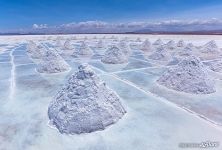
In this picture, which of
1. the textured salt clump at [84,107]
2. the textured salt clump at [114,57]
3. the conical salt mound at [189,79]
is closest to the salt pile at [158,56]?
the textured salt clump at [114,57]

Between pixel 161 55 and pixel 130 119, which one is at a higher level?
pixel 161 55

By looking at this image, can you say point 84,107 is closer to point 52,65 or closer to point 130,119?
point 130,119

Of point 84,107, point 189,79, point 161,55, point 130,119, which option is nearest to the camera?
point 84,107

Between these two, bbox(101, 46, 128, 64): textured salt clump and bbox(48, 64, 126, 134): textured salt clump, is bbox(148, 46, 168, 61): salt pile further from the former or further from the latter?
bbox(48, 64, 126, 134): textured salt clump

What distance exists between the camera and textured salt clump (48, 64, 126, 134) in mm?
5426

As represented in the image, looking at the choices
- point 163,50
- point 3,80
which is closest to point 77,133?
point 3,80

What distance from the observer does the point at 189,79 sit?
28.1 ft

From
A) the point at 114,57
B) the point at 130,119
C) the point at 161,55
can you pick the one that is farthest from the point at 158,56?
the point at 130,119

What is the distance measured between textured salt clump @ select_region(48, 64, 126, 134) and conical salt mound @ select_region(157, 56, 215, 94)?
3.25 meters

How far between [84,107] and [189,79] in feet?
15.8

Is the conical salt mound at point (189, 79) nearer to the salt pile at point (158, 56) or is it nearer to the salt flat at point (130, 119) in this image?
the salt flat at point (130, 119)

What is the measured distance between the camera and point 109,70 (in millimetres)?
12320

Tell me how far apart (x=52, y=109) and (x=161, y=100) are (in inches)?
142

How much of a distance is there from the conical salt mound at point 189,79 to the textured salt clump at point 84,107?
10.7ft
